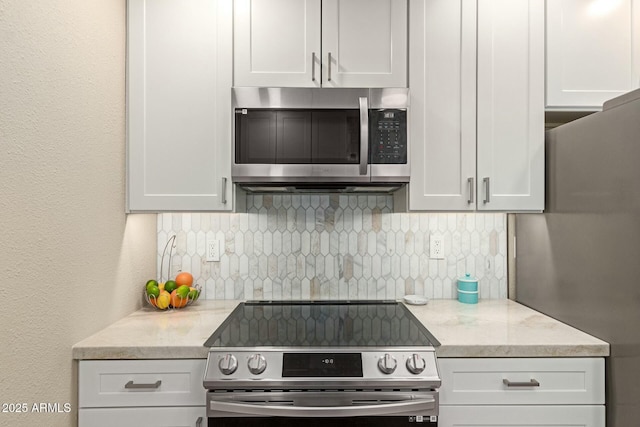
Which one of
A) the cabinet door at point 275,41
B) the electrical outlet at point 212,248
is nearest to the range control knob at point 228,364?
the electrical outlet at point 212,248

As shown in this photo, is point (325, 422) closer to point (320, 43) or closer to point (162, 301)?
point (162, 301)

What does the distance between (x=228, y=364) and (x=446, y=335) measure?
814mm

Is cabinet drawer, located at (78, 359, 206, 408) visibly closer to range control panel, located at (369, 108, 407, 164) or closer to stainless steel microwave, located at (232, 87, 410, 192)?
stainless steel microwave, located at (232, 87, 410, 192)

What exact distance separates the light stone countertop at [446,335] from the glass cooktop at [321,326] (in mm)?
72

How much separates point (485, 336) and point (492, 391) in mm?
190

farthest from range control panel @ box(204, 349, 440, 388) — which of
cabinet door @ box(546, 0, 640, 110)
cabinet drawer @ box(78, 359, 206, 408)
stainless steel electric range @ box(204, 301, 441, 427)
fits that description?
cabinet door @ box(546, 0, 640, 110)

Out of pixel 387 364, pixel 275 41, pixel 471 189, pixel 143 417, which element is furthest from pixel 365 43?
pixel 143 417

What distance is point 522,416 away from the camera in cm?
141

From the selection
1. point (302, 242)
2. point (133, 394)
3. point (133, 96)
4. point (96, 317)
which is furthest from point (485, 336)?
point (133, 96)

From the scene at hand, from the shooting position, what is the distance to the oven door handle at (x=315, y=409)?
4.30 ft

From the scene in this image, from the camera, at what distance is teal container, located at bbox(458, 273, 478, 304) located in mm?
2016

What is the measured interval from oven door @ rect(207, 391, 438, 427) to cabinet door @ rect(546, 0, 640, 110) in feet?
4.66

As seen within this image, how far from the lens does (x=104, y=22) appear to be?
1.58m

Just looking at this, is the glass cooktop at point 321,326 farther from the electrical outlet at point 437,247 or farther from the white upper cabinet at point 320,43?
the white upper cabinet at point 320,43
